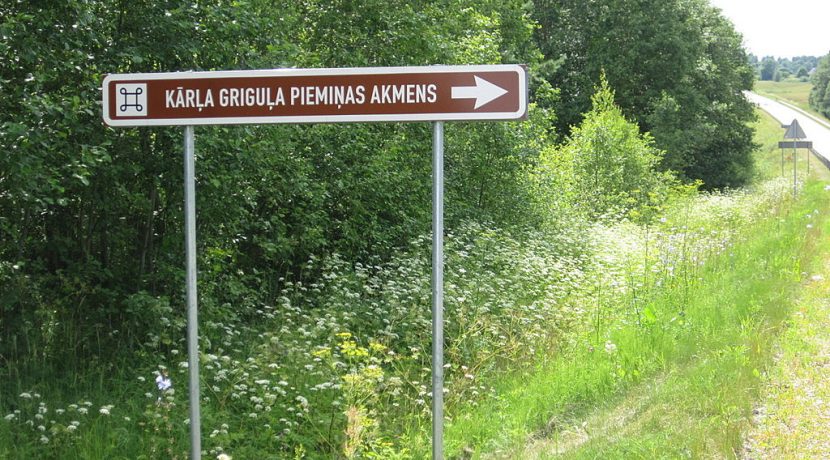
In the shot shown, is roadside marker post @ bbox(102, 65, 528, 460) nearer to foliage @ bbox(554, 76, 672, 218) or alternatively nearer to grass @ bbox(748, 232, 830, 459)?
grass @ bbox(748, 232, 830, 459)

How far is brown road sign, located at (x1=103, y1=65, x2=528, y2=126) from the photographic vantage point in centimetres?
404

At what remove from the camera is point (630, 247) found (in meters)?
13.5

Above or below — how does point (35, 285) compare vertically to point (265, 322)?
above

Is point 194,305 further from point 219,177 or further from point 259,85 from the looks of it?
point 219,177

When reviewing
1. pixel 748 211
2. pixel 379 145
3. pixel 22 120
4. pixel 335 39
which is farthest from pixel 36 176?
pixel 748 211

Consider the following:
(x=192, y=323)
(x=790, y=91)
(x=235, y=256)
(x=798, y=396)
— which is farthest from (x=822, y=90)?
(x=192, y=323)

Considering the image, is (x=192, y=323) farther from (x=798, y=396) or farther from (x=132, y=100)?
(x=798, y=396)

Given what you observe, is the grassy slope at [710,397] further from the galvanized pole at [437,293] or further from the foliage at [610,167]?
the foliage at [610,167]

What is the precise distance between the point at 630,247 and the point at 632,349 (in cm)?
677

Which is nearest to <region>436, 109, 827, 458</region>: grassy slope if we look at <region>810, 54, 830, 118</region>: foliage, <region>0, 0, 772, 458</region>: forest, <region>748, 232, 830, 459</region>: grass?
<region>748, 232, 830, 459</region>: grass

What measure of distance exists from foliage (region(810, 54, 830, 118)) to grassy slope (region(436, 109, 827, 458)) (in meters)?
119

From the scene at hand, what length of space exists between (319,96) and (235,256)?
206 inches

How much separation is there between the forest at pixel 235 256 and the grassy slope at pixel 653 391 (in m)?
0.58

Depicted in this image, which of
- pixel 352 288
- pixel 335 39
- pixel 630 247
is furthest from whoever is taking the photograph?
pixel 630 247
